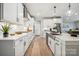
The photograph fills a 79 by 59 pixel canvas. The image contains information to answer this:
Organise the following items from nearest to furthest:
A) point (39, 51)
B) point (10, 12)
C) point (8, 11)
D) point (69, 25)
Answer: point (8, 11) < point (10, 12) < point (39, 51) < point (69, 25)

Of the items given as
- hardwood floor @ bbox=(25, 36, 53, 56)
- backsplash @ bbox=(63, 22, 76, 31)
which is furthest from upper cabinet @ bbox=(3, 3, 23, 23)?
backsplash @ bbox=(63, 22, 76, 31)

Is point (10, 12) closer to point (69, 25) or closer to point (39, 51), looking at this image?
point (39, 51)

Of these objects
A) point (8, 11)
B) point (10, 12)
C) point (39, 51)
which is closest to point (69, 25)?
point (39, 51)

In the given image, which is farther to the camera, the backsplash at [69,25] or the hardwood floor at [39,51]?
the backsplash at [69,25]

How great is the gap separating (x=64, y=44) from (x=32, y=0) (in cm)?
145

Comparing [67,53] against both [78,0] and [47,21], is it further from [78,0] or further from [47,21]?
[47,21]

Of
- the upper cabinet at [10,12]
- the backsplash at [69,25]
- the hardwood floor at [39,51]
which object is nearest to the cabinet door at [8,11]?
the upper cabinet at [10,12]

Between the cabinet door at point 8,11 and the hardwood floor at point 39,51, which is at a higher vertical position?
the cabinet door at point 8,11

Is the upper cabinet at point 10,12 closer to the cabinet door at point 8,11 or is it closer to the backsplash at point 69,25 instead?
the cabinet door at point 8,11

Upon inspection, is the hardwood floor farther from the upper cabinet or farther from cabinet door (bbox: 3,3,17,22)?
cabinet door (bbox: 3,3,17,22)

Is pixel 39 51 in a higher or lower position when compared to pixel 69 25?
lower

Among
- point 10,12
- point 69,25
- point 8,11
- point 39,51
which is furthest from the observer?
point 69,25

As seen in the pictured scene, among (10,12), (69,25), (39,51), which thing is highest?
(10,12)

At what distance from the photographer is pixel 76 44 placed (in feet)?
8.29
